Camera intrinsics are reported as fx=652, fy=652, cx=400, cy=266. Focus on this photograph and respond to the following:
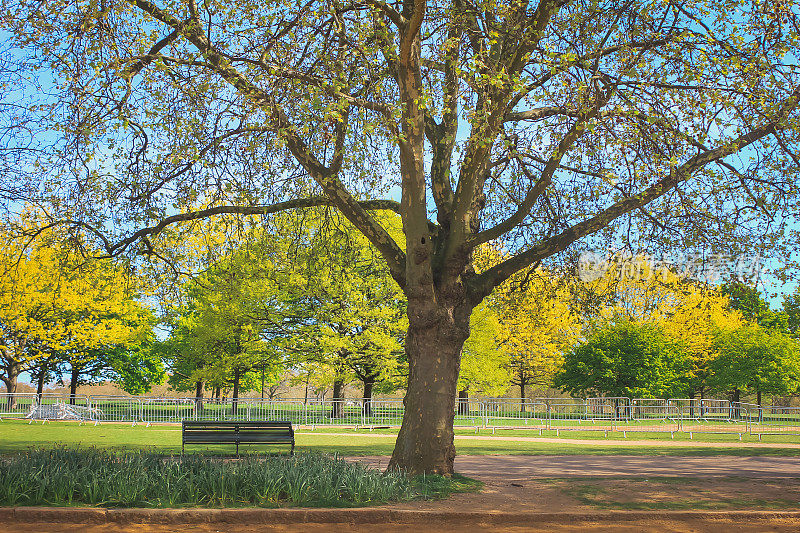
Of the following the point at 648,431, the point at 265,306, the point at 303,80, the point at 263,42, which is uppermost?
the point at 263,42

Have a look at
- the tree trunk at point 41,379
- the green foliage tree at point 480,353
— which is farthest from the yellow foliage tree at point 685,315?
the tree trunk at point 41,379

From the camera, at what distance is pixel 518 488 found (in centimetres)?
1086

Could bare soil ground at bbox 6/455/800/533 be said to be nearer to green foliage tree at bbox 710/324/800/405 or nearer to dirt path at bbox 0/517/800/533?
dirt path at bbox 0/517/800/533

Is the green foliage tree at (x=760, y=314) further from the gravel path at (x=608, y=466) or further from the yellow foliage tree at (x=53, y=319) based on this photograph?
the yellow foliage tree at (x=53, y=319)

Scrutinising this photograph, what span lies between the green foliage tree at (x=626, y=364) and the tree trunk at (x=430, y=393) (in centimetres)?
3191

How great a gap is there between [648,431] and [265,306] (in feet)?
61.2

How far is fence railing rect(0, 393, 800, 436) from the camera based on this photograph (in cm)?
2834

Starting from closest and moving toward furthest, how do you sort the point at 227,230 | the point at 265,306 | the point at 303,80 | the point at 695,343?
the point at 303,80 < the point at 227,230 < the point at 265,306 < the point at 695,343

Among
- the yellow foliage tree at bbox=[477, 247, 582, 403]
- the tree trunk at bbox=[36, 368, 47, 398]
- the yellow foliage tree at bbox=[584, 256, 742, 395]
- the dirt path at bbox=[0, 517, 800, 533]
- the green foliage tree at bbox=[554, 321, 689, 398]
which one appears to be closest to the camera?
the dirt path at bbox=[0, 517, 800, 533]

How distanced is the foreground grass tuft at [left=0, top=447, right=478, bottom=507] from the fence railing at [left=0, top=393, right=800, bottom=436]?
19.1 meters

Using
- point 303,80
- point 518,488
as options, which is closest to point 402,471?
point 518,488

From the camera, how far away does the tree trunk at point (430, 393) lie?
10828 mm

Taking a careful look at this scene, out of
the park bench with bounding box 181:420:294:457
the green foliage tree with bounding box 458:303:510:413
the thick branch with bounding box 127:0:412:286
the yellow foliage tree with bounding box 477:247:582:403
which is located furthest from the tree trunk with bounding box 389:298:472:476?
the yellow foliage tree with bounding box 477:247:582:403

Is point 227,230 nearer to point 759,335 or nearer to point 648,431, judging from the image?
point 648,431
